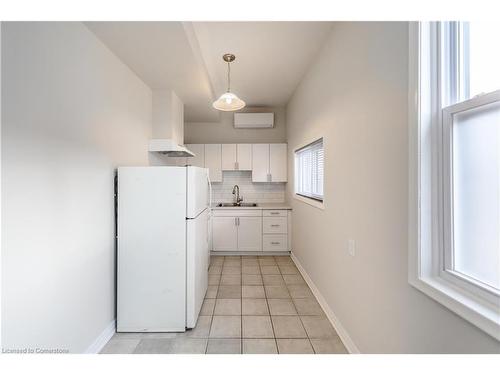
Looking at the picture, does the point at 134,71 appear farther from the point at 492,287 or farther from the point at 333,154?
the point at 492,287

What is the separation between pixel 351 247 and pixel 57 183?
205 centimetres

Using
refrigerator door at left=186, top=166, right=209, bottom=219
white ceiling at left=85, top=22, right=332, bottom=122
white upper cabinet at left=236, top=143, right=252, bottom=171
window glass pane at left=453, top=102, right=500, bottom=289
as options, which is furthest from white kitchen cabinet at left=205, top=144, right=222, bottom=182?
window glass pane at left=453, top=102, right=500, bottom=289

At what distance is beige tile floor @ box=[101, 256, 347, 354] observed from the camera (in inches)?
69.4

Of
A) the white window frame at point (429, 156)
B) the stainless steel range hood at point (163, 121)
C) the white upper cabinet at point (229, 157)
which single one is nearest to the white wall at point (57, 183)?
the stainless steel range hood at point (163, 121)

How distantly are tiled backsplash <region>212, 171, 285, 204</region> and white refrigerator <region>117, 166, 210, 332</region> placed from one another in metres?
2.62

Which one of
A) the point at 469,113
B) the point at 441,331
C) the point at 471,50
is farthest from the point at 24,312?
the point at 471,50

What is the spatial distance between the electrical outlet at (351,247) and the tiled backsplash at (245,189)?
2.87 metres

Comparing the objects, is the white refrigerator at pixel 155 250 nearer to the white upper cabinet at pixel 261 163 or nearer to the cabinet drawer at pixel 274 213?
the cabinet drawer at pixel 274 213

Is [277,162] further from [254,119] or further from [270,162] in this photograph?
[254,119]

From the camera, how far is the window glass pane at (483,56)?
0.81 m

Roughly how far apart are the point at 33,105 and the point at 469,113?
2.06 meters

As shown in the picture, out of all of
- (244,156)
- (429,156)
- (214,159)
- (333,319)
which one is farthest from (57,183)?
A: (244,156)

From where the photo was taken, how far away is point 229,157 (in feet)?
14.4

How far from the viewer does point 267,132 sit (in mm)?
4613
